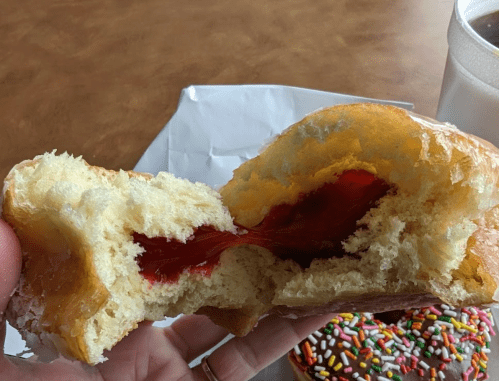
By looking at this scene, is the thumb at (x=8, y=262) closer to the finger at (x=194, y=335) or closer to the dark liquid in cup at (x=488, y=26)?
the finger at (x=194, y=335)

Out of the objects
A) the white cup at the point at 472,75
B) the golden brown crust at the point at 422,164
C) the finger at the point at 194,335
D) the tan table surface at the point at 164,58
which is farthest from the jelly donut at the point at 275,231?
the tan table surface at the point at 164,58

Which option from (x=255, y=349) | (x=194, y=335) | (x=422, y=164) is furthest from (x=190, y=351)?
(x=422, y=164)

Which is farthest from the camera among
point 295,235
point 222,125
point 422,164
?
point 222,125

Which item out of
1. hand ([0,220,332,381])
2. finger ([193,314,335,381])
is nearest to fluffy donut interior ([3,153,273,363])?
hand ([0,220,332,381])

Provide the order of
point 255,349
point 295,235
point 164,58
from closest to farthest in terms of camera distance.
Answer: point 295,235 < point 255,349 < point 164,58

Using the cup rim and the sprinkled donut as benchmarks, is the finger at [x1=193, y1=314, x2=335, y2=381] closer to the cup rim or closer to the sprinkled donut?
the sprinkled donut

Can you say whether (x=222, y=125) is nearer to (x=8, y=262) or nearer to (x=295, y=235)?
(x=295, y=235)

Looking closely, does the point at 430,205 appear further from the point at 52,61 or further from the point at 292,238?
the point at 52,61
